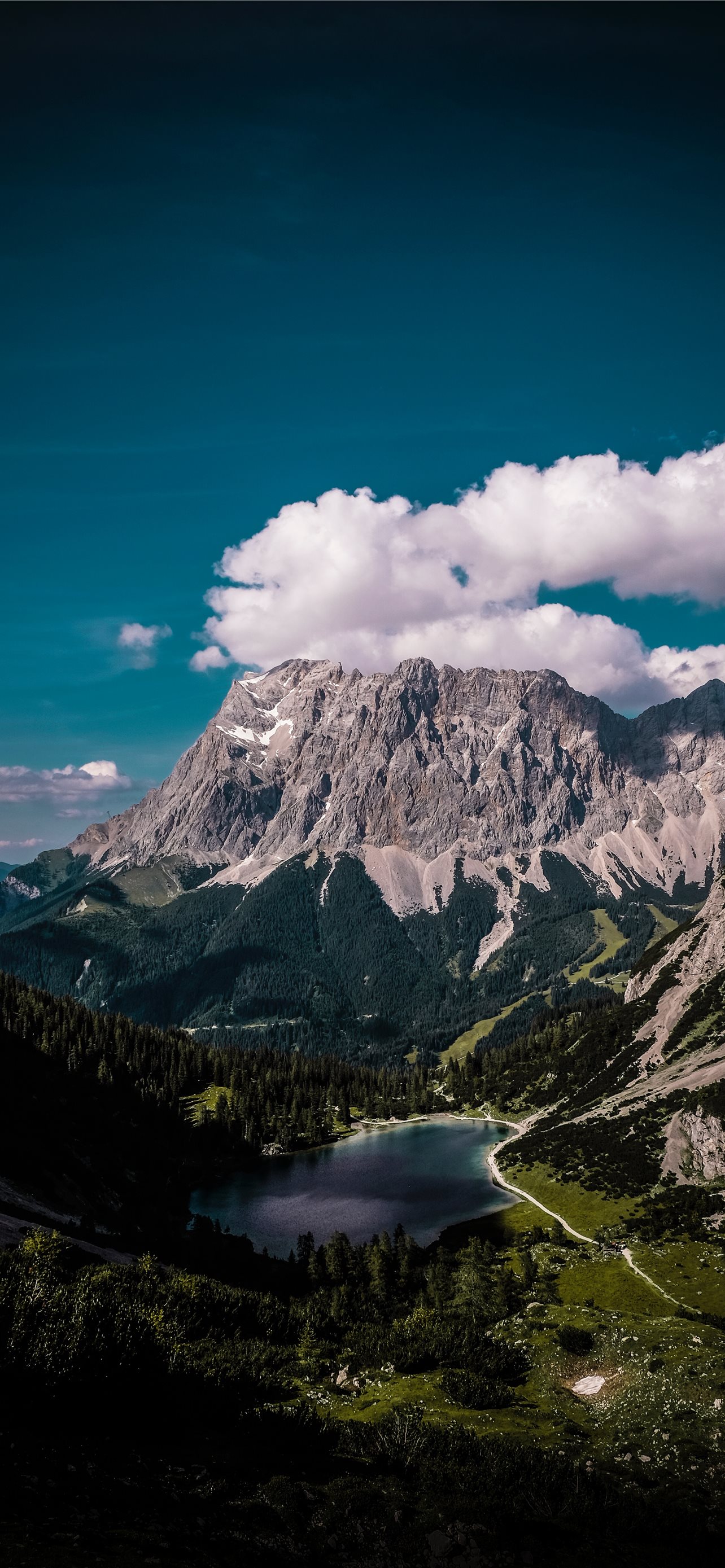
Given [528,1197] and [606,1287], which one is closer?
[606,1287]

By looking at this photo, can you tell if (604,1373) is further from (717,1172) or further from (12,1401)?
(717,1172)

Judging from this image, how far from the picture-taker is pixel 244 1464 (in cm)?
4356

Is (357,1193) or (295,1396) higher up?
(295,1396)

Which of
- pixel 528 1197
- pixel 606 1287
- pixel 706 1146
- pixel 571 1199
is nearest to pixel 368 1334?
pixel 606 1287

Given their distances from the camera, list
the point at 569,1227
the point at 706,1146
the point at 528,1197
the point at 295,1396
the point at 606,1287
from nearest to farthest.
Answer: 1. the point at 295,1396
2. the point at 606,1287
3. the point at 569,1227
4. the point at 706,1146
5. the point at 528,1197

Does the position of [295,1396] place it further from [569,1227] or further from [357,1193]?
[357,1193]

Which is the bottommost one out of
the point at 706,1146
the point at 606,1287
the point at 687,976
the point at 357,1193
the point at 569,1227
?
the point at 357,1193

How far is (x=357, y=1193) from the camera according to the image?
153500 millimetres

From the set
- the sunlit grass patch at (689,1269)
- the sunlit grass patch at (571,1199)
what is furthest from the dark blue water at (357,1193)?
the sunlit grass patch at (689,1269)

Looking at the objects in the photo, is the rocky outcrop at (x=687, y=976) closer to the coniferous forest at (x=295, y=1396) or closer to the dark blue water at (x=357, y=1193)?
the dark blue water at (x=357, y=1193)

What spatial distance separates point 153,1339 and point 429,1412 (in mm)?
23083

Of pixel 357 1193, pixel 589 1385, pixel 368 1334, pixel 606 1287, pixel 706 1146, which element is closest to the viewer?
pixel 589 1385

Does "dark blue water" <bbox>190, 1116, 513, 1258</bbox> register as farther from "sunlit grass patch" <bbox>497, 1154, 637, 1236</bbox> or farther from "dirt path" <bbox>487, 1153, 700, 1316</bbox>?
"sunlit grass patch" <bbox>497, 1154, 637, 1236</bbox>

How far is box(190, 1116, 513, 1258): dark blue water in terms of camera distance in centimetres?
13262
